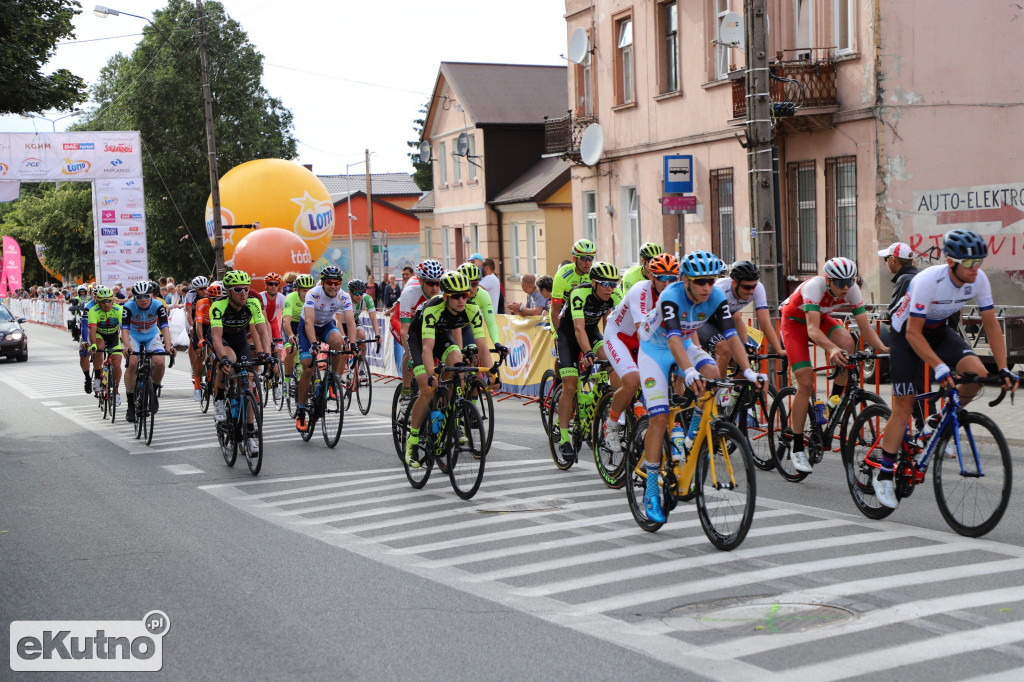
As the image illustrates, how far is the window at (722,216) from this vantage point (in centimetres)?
2553

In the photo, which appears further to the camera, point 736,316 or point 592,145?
point 592,145

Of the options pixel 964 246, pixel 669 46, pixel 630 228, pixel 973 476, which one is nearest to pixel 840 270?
pixel 964 246

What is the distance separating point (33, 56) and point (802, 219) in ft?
45.5

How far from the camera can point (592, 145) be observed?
1209 inches

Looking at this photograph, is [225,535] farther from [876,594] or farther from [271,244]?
[271,244]

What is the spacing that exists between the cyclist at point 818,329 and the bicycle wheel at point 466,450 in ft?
8.30

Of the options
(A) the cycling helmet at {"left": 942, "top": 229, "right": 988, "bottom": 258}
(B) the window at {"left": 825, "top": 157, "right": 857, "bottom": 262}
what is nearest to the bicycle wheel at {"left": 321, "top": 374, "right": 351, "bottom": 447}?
(A) the cycling helmet at {"left": 942, "top": 229, "right": 988, "bottom": 258}

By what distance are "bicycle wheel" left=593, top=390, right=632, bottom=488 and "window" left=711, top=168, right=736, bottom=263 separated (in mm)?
15874

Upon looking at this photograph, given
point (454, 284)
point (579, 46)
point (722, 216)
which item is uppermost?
point (579, 46)

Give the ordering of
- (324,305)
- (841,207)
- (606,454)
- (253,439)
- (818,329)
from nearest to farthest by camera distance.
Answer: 1. (818,329)
2. (606,454)
3. (253,439)
4. (324,305)
5. (841,207)

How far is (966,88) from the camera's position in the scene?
21.1 meters

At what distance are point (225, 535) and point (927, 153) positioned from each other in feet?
52.0

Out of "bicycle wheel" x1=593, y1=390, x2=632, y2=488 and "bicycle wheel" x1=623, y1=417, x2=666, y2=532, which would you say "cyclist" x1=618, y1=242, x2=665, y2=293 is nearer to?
"bicycle wheel" x1=593, y1=390, x2=632, y2=488

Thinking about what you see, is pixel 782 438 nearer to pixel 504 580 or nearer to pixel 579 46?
pixel 504 580
